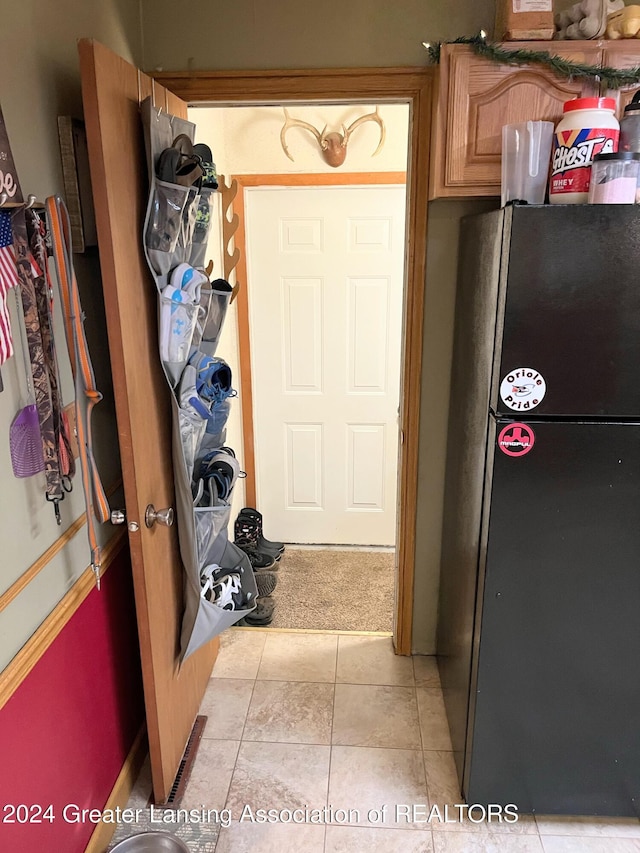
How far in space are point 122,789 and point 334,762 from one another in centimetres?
65

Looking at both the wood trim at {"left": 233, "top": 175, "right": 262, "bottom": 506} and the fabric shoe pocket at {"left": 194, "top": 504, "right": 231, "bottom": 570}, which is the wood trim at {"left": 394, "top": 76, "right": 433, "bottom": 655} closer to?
the fabric shoe pocket at {"left": 194, "top": 504, "right": 231, "bottom": 570}

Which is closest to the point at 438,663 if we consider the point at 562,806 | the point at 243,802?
the point at 562,806

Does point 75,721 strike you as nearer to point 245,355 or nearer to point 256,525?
point 256,525

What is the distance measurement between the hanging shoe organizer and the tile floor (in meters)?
0.45

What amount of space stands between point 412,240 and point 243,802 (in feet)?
6.02

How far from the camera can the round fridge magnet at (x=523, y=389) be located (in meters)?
1.44

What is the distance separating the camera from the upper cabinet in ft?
5.43

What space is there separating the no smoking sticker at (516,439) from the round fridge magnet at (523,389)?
5 cm

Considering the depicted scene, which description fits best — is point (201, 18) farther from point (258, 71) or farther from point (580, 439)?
point (580, 439)

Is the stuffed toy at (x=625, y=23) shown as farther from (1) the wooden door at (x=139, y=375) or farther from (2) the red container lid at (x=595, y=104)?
(1) the wooden door at (x=139, y=375)

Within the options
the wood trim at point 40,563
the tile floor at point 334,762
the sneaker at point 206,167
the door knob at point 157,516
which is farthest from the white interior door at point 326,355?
the wood trim at point 40,563

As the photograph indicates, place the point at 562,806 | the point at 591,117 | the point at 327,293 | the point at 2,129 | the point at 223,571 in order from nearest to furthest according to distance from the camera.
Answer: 1. the point at 2,129
2. the point at 591,117
3. the point at 562,806
4. the point at 223,571
5. the point at 327,293

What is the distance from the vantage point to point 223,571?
2016 mm

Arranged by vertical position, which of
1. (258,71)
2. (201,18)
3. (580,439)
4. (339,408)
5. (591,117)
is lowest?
(339,408)
